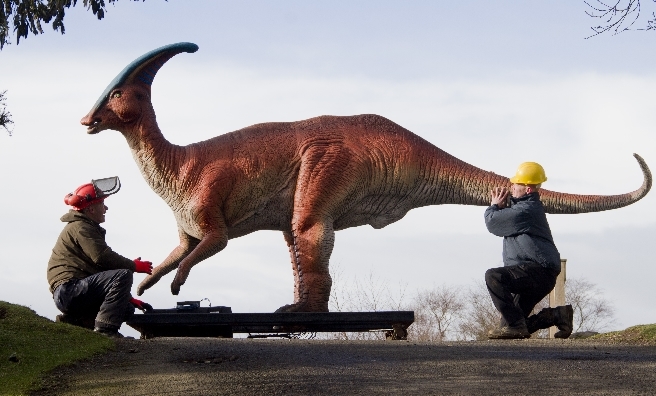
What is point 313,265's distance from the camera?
12.7 metres

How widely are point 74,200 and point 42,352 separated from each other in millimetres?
2382

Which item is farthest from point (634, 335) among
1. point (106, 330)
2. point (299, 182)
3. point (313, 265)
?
point (106, 330)

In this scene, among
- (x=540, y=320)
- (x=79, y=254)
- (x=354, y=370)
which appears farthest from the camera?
(x=540, y=320)

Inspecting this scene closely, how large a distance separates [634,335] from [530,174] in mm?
1889

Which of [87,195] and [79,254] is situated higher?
[87,195]

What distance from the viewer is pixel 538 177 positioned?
11469 millimetres

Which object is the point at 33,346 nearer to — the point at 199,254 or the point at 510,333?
→ the point at 199,254

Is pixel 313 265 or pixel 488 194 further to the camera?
pixel 488 194

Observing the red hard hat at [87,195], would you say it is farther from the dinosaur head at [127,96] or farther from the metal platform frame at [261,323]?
the dinosaur head at [127,96]

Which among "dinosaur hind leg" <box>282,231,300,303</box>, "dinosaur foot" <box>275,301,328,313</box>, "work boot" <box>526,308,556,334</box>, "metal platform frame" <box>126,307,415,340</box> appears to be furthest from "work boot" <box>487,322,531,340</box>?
"dinosaur hind leg" <box>282,231,300,303</box>

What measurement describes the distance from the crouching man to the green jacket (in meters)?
3.63

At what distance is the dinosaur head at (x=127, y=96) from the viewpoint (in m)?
13.1

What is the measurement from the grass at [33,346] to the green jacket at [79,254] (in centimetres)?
47

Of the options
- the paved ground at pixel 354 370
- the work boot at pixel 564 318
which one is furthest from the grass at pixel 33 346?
the work boot at pixel 564 318
